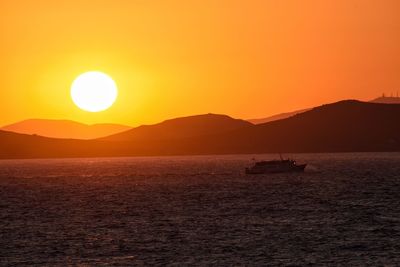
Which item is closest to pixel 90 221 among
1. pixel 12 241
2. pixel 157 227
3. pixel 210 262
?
pixel 157 227

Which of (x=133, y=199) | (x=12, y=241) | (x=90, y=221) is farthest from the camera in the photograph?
(x=133, y=199)

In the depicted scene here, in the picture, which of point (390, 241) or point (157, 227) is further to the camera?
point (157, 227)

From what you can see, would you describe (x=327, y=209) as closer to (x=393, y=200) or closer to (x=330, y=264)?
(x=393, y=200)

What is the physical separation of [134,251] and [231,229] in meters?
19.6

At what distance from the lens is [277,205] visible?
429 feet

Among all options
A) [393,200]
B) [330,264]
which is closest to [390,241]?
[330,264]

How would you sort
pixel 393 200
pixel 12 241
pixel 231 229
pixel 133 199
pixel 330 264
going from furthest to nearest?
pixel 133 199, pixel 393 200, pixel 231 229, pixel 12 241, pixel 330 264

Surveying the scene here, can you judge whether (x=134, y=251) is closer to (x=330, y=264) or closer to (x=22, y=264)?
(x=22, y=264)

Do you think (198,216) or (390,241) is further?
(198,216)

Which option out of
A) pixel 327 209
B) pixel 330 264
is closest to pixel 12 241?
pixel 330 264

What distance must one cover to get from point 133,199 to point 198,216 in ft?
138

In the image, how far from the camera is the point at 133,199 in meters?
155

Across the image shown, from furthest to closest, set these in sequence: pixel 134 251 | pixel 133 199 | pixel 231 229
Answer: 1. pixel 133 199
2. pixel 231 229
3. pixel 134 251

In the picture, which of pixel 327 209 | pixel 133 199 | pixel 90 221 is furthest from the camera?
pixel 133 199
